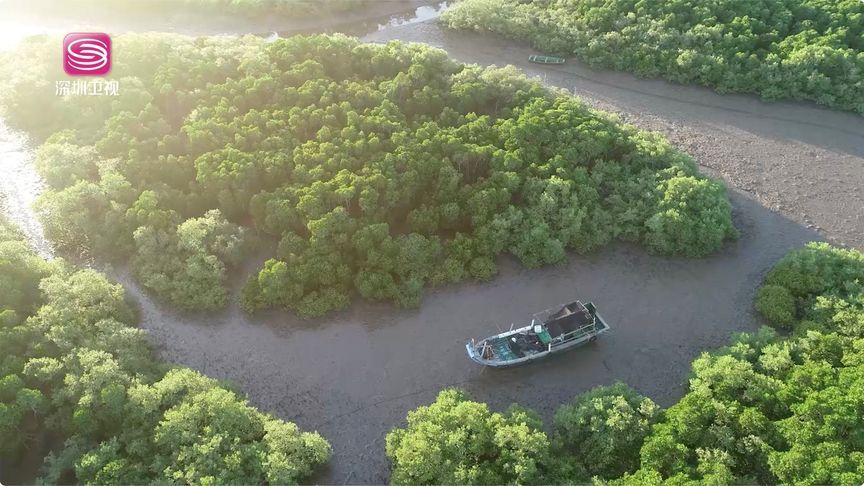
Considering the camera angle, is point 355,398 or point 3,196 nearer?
point 355,398

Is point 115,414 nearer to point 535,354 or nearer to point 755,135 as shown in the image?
point 535,354

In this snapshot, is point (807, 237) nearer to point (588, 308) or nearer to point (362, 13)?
point (588, 308)

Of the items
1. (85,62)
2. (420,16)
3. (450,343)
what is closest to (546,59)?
(420,16)

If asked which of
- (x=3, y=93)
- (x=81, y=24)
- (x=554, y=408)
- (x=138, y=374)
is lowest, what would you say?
(x=554, y=408)

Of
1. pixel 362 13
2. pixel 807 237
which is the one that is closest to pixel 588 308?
pixel 807 237

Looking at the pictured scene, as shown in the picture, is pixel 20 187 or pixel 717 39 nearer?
pixel 20 187

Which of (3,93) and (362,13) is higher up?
(362,13)
